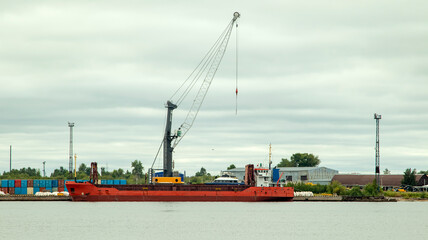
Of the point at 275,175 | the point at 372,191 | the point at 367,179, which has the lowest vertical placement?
the point at 372,191

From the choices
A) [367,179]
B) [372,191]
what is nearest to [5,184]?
[372,191]

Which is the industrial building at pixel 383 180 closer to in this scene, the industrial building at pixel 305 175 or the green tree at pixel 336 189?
the industrial building at pixel 305 175

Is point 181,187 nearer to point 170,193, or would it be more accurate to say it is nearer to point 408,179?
point 170,193

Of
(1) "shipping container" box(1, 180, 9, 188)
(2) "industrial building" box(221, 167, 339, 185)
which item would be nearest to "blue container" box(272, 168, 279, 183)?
(2) "industrial building" box(221, 167, 339, 185)

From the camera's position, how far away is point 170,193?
124m

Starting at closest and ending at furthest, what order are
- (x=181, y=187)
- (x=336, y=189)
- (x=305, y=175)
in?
1. (x=181, y=187)
2. (x=336, y=189)
3. (x=305, y=175)

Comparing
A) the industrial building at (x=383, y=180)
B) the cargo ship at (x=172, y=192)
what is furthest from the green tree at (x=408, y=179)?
the cargo ship at (x=172, y=192)
